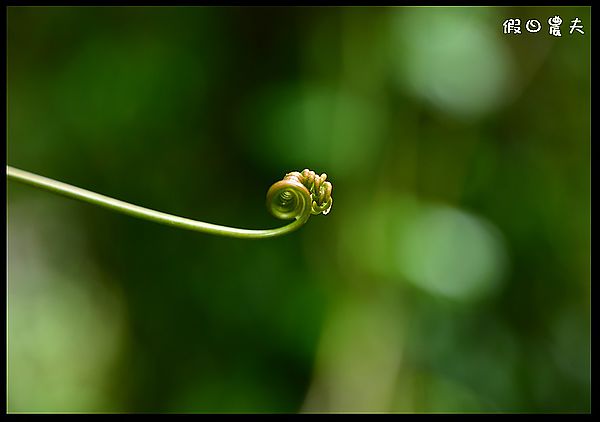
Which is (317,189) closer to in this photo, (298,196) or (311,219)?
(298,196)

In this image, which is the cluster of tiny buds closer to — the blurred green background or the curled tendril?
the curled tendril

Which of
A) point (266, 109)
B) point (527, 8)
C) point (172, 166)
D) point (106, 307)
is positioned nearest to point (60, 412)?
point (106, 307)

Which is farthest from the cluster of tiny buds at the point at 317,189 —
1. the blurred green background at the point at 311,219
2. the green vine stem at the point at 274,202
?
the blurred green background at the point at 311,219

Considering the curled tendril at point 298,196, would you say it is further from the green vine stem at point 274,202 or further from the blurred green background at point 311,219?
the blurred green background at point 311,219

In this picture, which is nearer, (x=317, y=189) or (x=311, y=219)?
(x=317, y=189)

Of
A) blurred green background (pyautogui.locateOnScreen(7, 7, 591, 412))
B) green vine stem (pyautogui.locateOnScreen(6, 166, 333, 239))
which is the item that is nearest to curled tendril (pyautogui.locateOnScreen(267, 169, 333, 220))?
green vine stem (pyautogui.locateOnScreen(6, 166, 333, 239))

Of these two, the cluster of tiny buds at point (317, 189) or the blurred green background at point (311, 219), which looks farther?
the blurred green background at point (311, 219)

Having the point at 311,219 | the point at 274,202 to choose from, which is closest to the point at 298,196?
the point at 274,202
